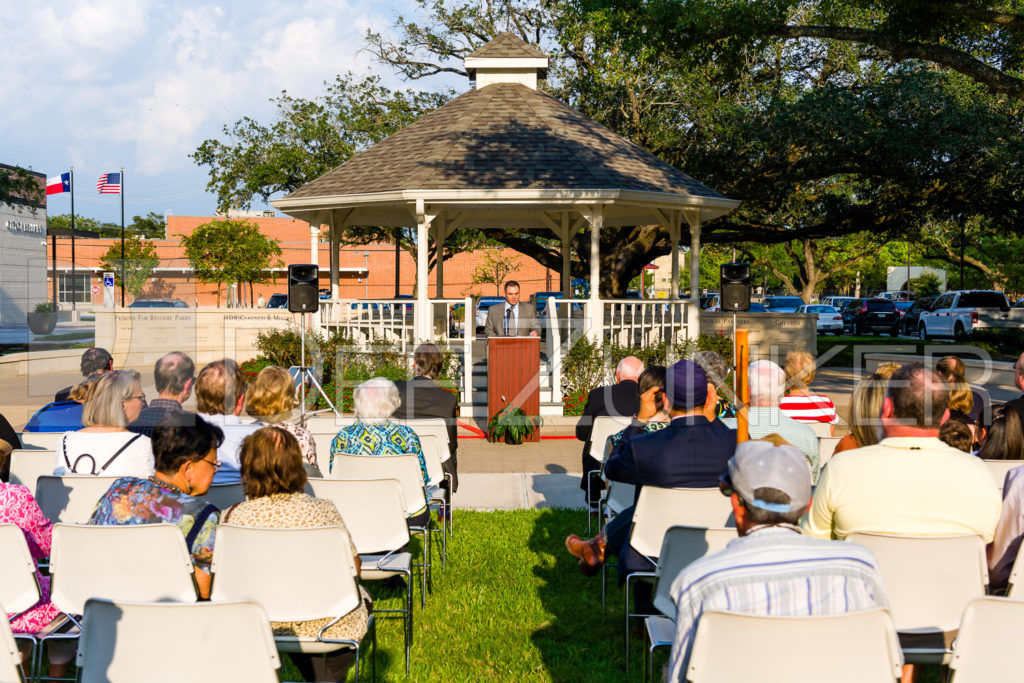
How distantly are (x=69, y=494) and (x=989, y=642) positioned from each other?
14.0 ft

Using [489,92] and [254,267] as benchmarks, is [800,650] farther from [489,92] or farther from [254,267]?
[254,267]

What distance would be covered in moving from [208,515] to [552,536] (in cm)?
367

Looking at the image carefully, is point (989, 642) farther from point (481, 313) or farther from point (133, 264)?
point (133, 264)

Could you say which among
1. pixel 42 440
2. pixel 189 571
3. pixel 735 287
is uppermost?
pixel 735 287

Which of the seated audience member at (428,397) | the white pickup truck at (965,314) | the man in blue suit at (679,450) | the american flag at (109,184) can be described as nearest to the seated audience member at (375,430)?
the man in blue suit at (679,450)

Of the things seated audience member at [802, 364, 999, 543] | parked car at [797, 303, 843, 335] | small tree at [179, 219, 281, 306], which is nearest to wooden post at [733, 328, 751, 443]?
seated audience member at [802, 364, 999, 543]

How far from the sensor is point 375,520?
481cm

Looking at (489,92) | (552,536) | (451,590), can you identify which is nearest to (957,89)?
(489,92)

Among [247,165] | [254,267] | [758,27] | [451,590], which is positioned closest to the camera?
[451,590]

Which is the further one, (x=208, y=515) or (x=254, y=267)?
(x=254, y=267)

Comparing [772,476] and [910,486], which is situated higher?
[772,476]

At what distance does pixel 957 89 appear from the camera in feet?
66.3

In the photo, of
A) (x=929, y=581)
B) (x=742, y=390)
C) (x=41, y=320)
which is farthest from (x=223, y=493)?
(x=41, y=320)

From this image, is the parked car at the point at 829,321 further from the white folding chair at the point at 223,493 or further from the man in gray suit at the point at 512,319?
the white folding chair at the point at 223,493
